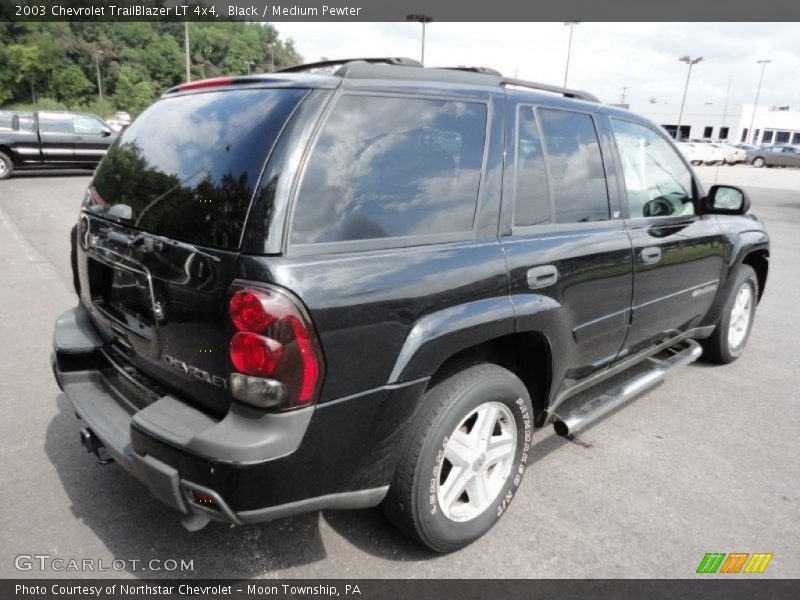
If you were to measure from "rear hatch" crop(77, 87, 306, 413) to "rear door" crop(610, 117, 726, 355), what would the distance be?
2.15 meters

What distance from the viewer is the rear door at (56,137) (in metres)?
15.3

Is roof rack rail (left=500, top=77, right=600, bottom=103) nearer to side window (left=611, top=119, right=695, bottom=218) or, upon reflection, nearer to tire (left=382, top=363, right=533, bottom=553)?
side window (left=611, top=119, right=695, bottom=218)

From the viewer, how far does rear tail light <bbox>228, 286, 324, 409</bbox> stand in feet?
5.99

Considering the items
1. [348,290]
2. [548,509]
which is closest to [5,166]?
[348,290]

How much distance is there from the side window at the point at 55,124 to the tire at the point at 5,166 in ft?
3.78

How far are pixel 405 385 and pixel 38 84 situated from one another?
9862 cm

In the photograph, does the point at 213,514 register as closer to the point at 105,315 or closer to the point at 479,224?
the point at 105,315

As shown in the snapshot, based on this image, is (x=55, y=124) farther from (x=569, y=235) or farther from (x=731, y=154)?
(x=731, y=154)

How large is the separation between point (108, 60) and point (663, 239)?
4429 inches

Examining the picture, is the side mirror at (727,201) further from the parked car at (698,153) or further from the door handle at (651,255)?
the parked car at (698,153)

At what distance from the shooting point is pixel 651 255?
335cm

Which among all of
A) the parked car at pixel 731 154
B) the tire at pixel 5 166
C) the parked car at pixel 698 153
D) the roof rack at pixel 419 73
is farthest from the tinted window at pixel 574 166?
the parked car at pixel 731 154

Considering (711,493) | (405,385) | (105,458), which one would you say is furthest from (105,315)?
(711,493)

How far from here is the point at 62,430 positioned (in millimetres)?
3361
